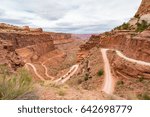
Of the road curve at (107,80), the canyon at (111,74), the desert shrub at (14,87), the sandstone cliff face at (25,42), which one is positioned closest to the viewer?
the desert shrub at (14,87)

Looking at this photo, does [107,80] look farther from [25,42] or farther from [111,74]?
[25,42]

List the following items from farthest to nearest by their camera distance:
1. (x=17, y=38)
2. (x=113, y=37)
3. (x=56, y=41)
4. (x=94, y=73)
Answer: (x=56, y=41), (x=17, y=38), (x=113, y=37), (x=94, y=73)

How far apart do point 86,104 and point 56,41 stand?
127 metres

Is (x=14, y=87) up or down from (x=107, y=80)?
up

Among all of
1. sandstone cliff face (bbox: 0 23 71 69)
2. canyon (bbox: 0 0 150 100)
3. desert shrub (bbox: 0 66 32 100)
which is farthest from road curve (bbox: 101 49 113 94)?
sandstone cliff face (bbox: 0 23 71 69)

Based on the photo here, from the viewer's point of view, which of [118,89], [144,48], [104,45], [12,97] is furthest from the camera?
[104,45]

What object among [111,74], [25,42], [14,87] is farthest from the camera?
[25,42]

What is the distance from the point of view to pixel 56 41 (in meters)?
133

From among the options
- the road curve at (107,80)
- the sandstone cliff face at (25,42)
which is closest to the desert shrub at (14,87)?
the road curve at (107,80)

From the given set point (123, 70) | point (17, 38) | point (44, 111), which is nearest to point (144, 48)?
point (123, 70)

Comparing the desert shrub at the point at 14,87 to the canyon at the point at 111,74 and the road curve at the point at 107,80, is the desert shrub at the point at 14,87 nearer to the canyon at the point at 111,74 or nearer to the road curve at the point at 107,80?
the canyon at the point at 111,74

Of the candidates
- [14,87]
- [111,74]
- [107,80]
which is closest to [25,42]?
[111,74]

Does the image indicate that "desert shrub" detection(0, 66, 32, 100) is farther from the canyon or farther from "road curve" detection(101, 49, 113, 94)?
"road curve" detection(101, 49, 113, 94)

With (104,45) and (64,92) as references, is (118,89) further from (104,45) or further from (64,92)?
(104,45)
